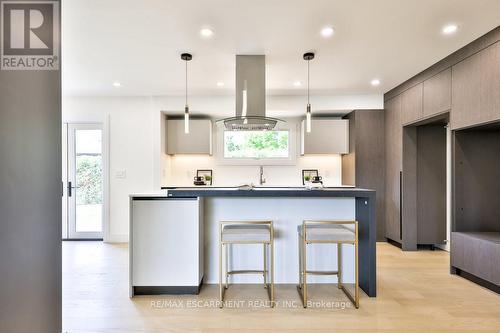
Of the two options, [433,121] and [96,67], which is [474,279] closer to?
[433,121]

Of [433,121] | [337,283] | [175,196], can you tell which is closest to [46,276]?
[175,196]

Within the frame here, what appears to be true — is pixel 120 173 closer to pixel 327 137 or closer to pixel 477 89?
pixel 327 137

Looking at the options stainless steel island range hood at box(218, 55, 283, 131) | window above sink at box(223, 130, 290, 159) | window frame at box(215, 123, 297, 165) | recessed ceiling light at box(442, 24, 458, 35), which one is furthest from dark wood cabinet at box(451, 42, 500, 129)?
window above sink at box(223, 130, 290, 159)

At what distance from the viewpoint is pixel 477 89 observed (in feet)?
9.05

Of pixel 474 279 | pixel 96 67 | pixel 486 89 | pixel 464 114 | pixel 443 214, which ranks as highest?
pixel 96 67

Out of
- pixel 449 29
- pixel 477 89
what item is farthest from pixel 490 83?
pixel 449 29

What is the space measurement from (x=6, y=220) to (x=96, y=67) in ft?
9.41

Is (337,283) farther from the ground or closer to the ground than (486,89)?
closer to the ground

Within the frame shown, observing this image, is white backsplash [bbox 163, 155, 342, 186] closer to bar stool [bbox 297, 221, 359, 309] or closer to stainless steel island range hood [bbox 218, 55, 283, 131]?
stainless steel island range hood [bbox 218, 55, 283, 131]

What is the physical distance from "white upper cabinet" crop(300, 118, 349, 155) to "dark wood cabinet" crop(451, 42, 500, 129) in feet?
5.81

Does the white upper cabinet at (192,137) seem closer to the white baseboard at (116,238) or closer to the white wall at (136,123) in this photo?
the white wall at (136,123)

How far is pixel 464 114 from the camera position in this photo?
115 inches

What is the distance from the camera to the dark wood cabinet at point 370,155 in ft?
14.6

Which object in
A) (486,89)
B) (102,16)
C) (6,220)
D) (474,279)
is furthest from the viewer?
(474,279)
